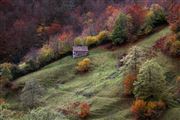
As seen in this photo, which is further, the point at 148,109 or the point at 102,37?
the point at 102,37

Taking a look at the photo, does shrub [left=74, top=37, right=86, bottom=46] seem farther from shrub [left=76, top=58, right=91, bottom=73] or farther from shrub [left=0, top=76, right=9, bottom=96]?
shrub [left=0, top=76, right=9, bottom=96]

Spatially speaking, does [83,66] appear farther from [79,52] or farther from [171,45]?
[171,45]

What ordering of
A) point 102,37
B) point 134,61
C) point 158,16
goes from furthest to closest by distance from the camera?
point 102,37, point 158,16, point 134,61

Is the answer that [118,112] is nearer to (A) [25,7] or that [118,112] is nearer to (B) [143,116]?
(B) [143,116]

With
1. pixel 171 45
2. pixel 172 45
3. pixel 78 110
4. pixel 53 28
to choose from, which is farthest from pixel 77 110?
pixel 53 28

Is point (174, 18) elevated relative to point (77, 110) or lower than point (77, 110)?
elevated

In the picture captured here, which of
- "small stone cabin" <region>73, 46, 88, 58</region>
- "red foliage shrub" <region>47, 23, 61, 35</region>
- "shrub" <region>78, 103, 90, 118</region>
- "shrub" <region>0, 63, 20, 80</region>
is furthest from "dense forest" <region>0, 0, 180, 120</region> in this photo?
"red foliage shrub" <region>47, 23, 61, 35</region>

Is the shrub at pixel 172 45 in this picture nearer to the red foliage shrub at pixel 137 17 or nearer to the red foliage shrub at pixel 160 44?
the red foliage shrub at pixel 160 44
